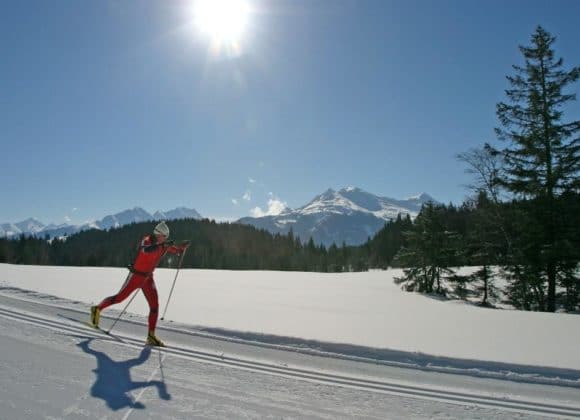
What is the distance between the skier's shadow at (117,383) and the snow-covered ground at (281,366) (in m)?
0.01

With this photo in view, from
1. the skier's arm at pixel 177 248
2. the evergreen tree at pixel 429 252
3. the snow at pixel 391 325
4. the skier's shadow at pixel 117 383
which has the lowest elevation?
the skier's shadow at pixel 117 383

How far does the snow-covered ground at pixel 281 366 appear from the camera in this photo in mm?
3697

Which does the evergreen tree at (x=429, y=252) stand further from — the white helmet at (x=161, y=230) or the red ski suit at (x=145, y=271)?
the red ski suit at (x=145, y=271)

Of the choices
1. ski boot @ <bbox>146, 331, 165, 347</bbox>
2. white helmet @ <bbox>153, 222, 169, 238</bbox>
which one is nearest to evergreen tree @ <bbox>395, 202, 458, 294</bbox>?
white helmet @ <bbox>153, 222, 169, 238</bbox>

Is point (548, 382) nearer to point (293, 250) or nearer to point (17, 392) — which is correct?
point (17, 392)

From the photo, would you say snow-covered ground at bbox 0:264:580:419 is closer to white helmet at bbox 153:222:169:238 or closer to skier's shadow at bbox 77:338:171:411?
skier's shadow at bbox 77:338:171:411

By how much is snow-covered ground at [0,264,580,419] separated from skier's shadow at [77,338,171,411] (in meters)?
0.01

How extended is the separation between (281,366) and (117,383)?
220 cm

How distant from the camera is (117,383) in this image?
161 inches

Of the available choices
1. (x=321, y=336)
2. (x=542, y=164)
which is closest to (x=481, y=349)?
(x=321, y=336)

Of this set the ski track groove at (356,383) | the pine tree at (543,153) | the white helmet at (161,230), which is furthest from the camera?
the pine tree at (543,153)

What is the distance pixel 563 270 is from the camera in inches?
622

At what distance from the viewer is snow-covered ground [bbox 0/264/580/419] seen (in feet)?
12.1

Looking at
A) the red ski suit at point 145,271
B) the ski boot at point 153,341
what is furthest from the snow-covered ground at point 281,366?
the red ski suit at point 145,271
